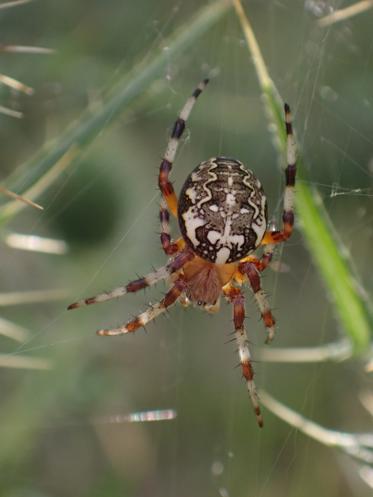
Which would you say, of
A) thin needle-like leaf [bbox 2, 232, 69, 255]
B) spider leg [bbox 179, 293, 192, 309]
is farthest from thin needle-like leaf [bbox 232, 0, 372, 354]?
spider leg [bbox 179, 293, 192, 309]

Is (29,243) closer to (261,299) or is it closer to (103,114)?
(103,114)

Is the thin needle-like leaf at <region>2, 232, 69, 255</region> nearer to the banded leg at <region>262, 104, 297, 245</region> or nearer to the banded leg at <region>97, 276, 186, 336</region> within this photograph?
the banded leg at <region>97, 276, 186, 336</region>

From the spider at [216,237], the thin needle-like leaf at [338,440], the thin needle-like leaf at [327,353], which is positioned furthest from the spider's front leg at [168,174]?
the thin needle-like leaf at [338,440]

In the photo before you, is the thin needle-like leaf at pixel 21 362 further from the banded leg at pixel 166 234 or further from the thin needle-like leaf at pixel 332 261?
the thin needle-like leaf at pixel 332 261

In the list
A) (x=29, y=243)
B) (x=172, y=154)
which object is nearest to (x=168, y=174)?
(x=172, y=154)

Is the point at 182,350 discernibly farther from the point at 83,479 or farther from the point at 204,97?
the point at 204,97

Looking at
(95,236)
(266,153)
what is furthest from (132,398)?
(266,153)
